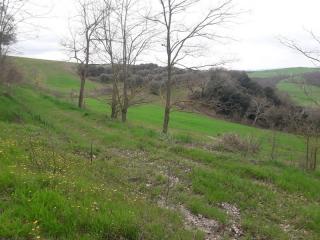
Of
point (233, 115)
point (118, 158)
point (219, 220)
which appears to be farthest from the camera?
point (233, 115)

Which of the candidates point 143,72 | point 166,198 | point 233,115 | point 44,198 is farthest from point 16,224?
point 233,115

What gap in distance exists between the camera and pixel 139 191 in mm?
8484

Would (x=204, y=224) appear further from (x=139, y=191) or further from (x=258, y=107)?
(x=258, y=107)

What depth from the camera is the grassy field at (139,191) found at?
5375mm

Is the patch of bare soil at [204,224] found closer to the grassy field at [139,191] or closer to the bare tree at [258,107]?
the grassy field at [139,191]

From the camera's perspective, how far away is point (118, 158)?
11.4 m

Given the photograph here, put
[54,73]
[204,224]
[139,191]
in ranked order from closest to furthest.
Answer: [204,224] < [139,191] < [54,73]

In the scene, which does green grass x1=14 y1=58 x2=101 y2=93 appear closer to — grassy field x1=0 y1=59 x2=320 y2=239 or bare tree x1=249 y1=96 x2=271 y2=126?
bare tree x1=249 y1=96 x2=271 y2=126

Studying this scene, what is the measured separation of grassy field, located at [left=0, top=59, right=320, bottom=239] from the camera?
5375 mm

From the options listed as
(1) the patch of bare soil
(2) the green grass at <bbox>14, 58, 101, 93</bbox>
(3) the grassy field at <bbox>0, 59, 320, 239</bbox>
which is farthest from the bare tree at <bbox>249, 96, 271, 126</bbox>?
(1) the patch of bare soil

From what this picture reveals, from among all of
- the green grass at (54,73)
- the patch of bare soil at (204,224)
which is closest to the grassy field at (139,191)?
the patch of bare soil at (204,224)

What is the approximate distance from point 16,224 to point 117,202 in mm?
1836

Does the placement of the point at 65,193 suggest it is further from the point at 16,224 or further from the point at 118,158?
the point at 118,158

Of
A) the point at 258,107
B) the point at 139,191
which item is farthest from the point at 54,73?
the point at 139,191
